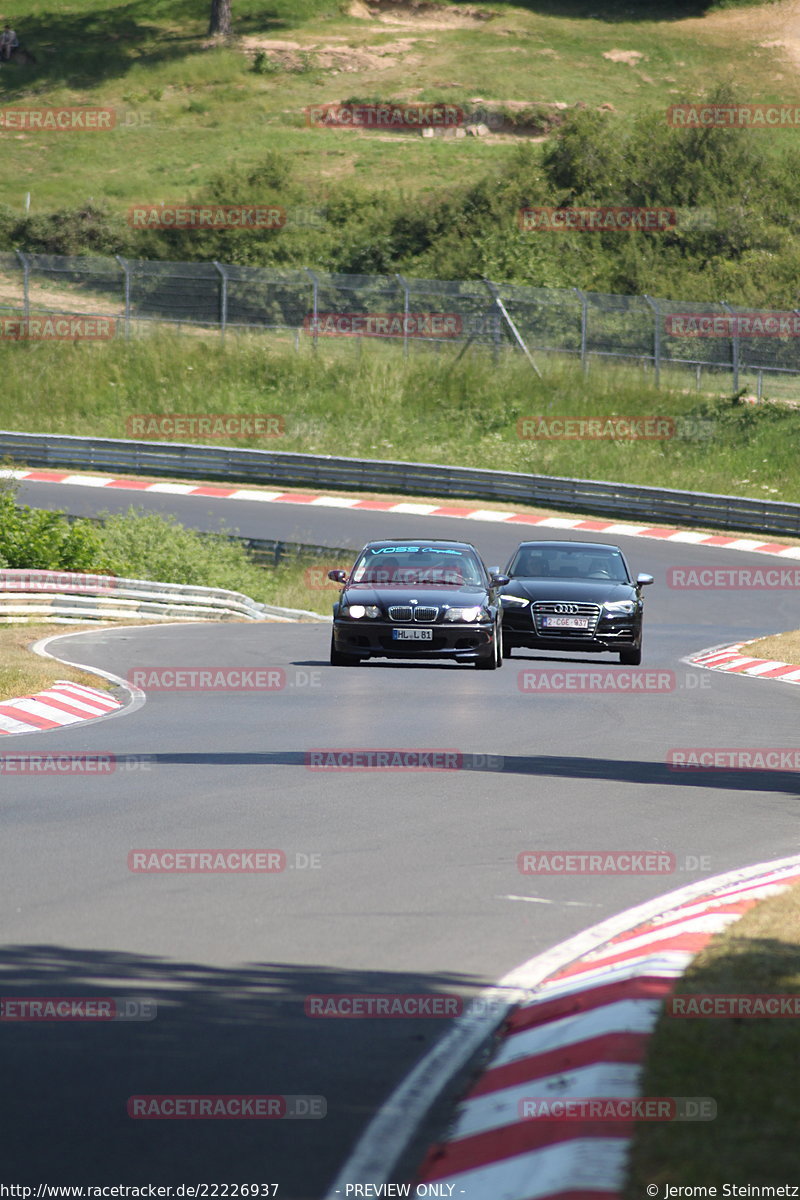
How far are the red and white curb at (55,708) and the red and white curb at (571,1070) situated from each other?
29.9ft

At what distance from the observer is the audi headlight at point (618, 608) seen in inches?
758

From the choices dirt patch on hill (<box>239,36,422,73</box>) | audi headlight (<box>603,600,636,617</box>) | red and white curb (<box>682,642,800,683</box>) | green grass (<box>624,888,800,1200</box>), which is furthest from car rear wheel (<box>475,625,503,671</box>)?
dirt patch on hill (<box>239,36,422,73</box>)

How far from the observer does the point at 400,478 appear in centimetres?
4275

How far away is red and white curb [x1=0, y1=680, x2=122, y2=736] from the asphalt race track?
566 mm

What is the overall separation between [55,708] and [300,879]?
26.8 feet

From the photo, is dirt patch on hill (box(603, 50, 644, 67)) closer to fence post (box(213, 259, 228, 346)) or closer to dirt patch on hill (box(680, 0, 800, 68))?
dirt patch on hill (box(680, 0, 800, 68))

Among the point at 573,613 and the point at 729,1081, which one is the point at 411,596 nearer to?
the point at 573,613

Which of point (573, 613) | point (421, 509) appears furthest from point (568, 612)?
point (421, 509)

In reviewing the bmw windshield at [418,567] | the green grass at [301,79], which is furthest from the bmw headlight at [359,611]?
the green grass at [301,79]

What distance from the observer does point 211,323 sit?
52.5 metres

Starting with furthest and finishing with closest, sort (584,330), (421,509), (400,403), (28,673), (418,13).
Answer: (418,13) < (400,403) < (584,330) < (421,509) < (28,673)

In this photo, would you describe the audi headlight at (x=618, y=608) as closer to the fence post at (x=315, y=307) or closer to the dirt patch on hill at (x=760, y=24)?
the fence post at (x=315, y=307)

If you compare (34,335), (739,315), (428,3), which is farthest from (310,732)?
(428,3)

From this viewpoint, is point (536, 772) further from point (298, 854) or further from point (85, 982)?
point (85, 982)
